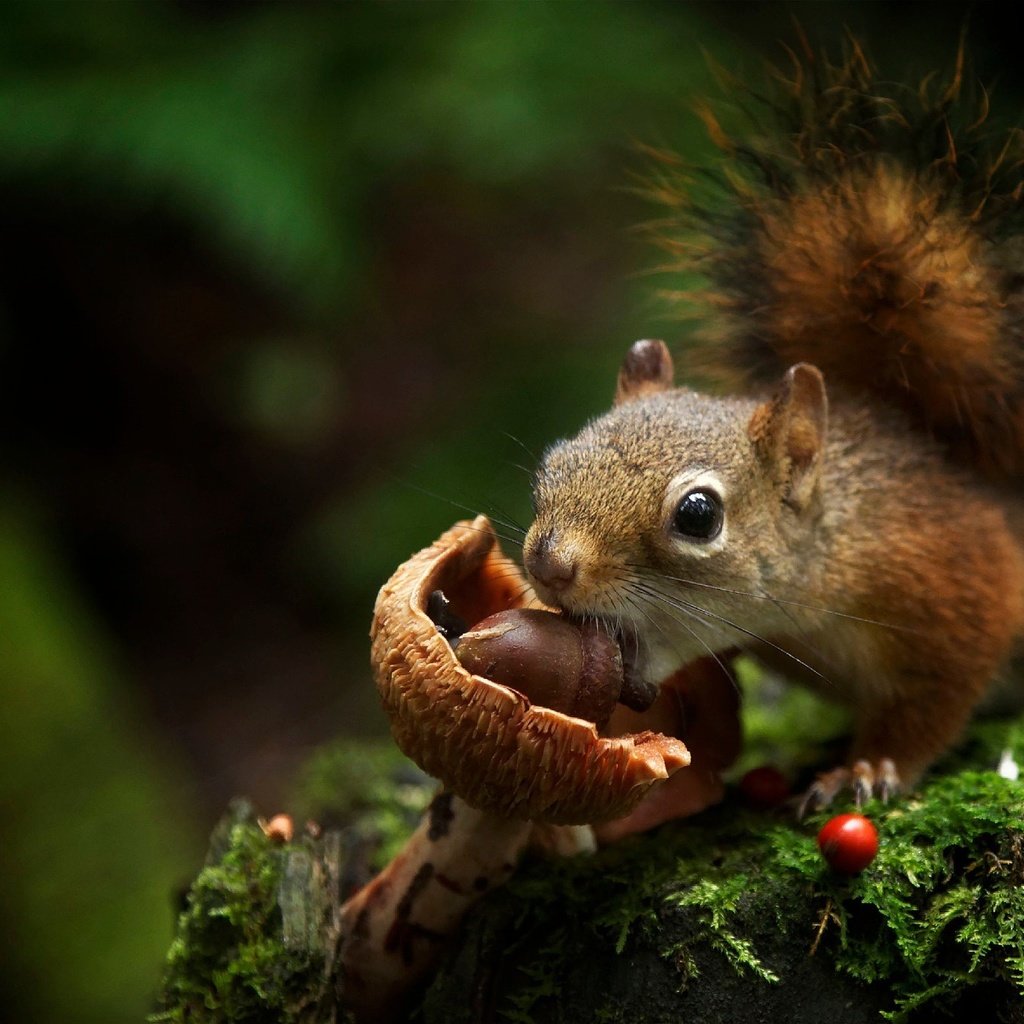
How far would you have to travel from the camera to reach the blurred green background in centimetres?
418

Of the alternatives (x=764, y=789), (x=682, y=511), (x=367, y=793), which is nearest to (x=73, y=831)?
(x=367, y=793)

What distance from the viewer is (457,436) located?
4797 mm

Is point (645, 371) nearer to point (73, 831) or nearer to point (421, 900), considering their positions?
point (421, 900)

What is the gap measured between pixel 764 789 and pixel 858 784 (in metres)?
0.17

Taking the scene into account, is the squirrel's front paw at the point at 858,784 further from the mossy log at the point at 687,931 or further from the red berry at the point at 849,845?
the red berry at the point at 849,845

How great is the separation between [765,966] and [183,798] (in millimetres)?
3606

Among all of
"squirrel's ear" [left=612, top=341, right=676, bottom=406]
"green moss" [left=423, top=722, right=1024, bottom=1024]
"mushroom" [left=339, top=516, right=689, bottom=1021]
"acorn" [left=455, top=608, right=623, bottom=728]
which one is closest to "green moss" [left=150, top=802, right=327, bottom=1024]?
"mushroom" [left=339, top=516, right=689, bottom=1021]

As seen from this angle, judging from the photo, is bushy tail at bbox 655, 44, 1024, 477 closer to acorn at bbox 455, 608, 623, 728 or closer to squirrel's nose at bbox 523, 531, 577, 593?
squirrel's nose at bbox 523, 531, 577, 593

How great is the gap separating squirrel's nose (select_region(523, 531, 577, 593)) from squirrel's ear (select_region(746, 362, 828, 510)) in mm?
497

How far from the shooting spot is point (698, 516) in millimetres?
1954

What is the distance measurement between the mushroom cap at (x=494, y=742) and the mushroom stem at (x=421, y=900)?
0.27m

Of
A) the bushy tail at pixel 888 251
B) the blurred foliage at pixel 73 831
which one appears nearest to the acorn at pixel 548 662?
the bushy tail at pixel 888 251

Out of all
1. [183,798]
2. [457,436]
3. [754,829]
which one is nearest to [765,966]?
[754,829]

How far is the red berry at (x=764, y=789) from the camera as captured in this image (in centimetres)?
222
